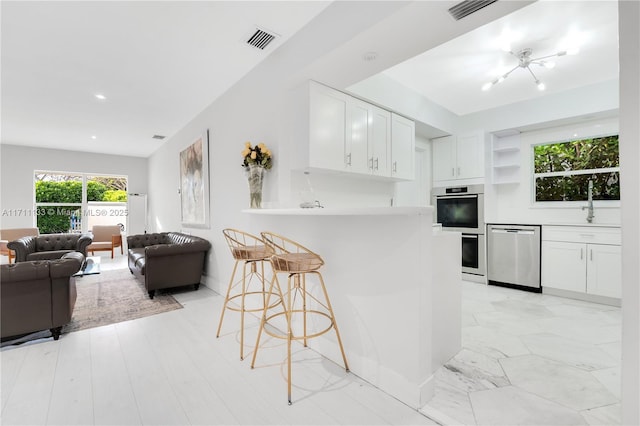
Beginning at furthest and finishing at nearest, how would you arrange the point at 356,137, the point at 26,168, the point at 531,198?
the point at 26,168 → the point at 531,198 → the point at 356,137

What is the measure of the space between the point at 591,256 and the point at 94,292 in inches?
258

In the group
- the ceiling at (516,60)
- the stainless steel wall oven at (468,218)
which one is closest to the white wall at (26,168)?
the ceiling at (516,60)

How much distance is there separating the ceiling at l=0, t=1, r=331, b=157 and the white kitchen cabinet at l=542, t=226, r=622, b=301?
4070 millimetres

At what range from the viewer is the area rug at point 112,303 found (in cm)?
312

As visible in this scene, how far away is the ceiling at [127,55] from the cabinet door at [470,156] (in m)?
3.51

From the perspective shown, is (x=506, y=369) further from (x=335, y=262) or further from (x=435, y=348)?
(x=335, y=262)

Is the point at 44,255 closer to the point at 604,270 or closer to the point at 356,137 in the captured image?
the point at 356,137

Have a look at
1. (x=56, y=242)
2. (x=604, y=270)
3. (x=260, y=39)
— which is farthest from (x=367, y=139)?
(x=56, y=242)

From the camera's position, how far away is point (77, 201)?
732 cm

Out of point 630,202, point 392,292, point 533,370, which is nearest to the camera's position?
point 630,202

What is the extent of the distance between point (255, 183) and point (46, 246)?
15.3 feet

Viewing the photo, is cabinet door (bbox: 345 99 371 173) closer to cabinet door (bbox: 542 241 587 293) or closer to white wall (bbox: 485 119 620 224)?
white wall (bbox: 485 119 620 224)

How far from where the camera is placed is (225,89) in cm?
377

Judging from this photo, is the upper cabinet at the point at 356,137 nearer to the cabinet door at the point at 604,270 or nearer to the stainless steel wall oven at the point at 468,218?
the stainless steel wall oven at the point at 468,218
